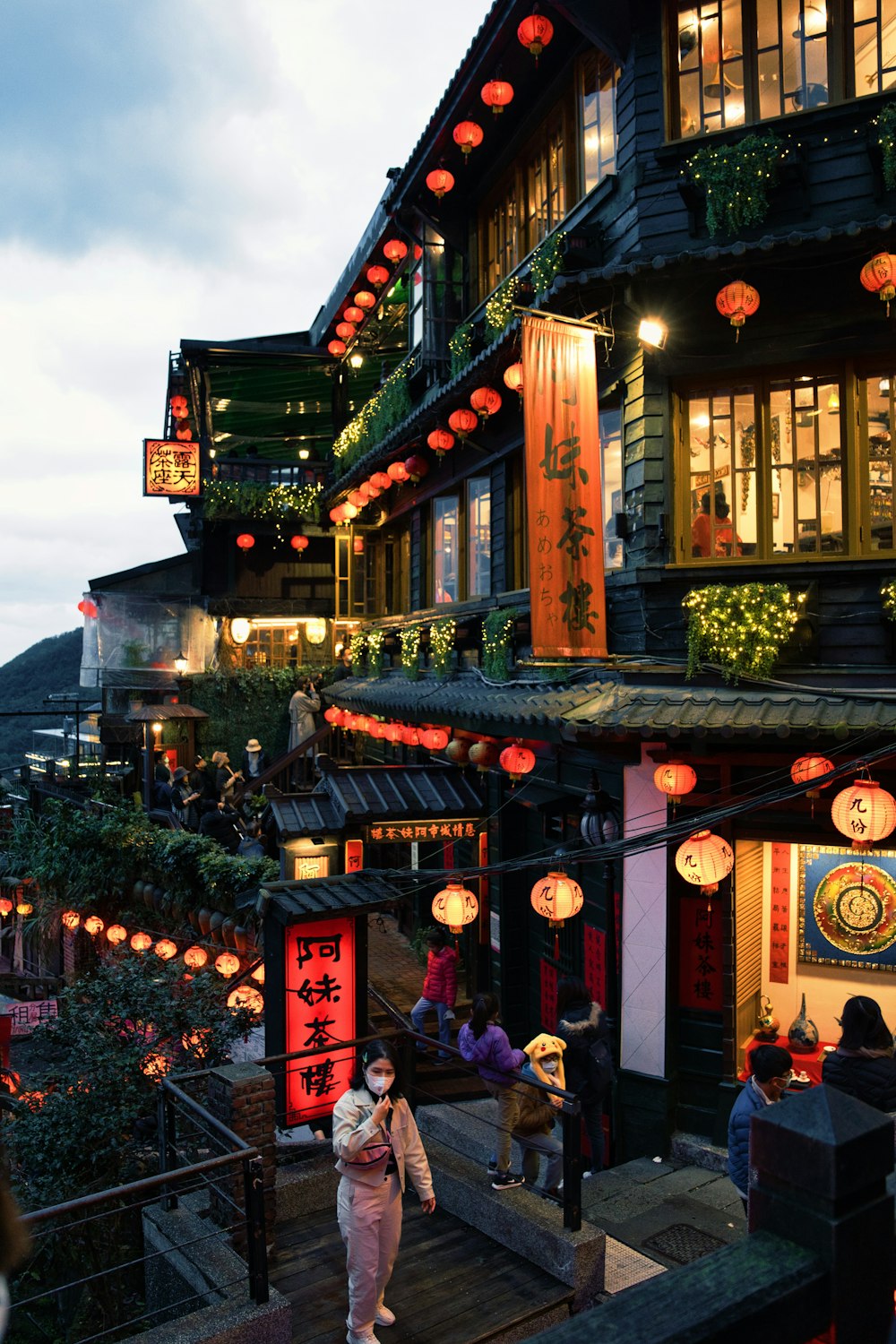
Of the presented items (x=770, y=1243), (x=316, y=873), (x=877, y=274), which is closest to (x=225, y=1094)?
(x=316, y=873)

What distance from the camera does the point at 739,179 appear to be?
10508 millimetres

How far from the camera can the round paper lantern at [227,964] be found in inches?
679

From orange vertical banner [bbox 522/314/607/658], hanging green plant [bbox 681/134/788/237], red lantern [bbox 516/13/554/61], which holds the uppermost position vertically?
red lantern [bbox 516/13/554/61]

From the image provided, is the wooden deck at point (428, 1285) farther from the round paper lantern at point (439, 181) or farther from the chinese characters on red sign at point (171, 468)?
the chinese characters on red sign at point (171, 468)

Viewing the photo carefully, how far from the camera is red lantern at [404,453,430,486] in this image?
63.1ft

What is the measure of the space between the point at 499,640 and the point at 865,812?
258 inches

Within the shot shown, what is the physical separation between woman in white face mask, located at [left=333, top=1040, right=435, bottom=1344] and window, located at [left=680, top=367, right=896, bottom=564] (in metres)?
7.03

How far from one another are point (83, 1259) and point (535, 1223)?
557 cm

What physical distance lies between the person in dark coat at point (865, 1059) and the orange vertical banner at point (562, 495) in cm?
469

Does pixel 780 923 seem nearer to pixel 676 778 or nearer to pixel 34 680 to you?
pixel 676 778

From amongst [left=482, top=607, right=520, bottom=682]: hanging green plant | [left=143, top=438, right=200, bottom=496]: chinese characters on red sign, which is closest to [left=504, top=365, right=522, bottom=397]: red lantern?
[left=482, top=607, right=520, bottom=682]: hanging green plant

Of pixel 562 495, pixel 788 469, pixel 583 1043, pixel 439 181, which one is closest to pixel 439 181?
pixel 439 181

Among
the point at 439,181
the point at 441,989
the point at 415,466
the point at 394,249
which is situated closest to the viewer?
the point at 441,989

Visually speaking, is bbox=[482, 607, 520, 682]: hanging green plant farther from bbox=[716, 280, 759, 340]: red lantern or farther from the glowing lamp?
the glowing lamp
